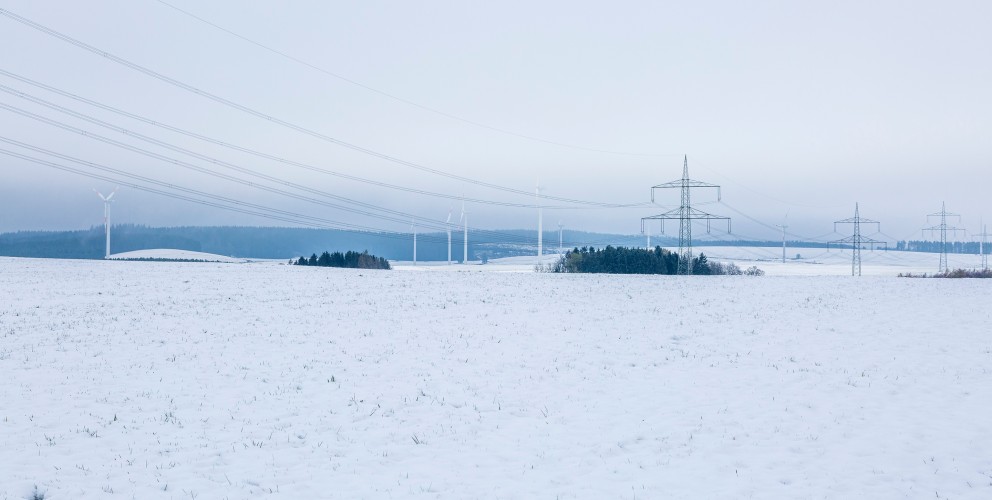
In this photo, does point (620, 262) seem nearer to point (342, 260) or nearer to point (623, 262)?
point (623, 262)

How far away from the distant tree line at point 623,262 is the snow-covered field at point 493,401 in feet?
169

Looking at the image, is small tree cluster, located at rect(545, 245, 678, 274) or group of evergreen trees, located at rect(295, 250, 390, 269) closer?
group of evergreen trees, located at rect(295, 250, 390, 269)

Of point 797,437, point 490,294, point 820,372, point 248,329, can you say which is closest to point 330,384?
point 248,329

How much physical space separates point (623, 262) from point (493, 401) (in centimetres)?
6966

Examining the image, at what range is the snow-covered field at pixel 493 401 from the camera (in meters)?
10.9

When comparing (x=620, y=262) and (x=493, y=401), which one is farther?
(x=620, y=262)

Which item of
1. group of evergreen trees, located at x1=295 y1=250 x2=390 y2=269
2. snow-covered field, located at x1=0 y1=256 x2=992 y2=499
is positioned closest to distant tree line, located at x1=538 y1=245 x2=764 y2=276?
group of evergreen trees, located at x1=295 y1=250 x2=390 y2=269

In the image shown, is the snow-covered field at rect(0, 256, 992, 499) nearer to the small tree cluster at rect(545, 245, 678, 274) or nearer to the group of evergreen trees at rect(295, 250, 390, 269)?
the group of evergreen trees at rect(295, 250, 390, 269)

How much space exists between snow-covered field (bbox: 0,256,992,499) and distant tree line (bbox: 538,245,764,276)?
5152 cm

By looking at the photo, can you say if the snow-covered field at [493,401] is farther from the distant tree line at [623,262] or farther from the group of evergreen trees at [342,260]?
the distant tree line at [623,262]

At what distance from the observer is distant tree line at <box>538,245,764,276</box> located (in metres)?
82.6

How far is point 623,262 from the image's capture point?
273ft

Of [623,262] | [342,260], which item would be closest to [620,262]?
[623,262]

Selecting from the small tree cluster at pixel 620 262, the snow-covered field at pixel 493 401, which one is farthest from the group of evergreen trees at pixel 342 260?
the snow-covered field at pixel 493 401
